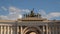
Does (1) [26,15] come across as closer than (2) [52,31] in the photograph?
No

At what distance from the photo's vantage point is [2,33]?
8425 centimetres

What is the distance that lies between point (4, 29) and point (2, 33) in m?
1.13

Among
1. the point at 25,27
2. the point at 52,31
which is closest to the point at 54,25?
the point at 52,31

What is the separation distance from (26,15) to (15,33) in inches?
326

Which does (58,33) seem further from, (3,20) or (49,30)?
(3,20)

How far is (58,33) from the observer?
84688 mm

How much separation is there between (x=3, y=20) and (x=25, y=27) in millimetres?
5818

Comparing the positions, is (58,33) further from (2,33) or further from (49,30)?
(2,33)

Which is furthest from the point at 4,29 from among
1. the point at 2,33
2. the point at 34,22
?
the point at 34,22

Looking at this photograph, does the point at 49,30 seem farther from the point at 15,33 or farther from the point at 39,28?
the point at 15,33

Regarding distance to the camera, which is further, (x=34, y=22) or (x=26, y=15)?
(x=26, y=15)

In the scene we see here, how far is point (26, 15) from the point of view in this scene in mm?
91000

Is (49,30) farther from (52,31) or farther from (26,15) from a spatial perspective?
(26,15)

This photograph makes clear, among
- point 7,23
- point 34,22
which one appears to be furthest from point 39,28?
point 7,23
